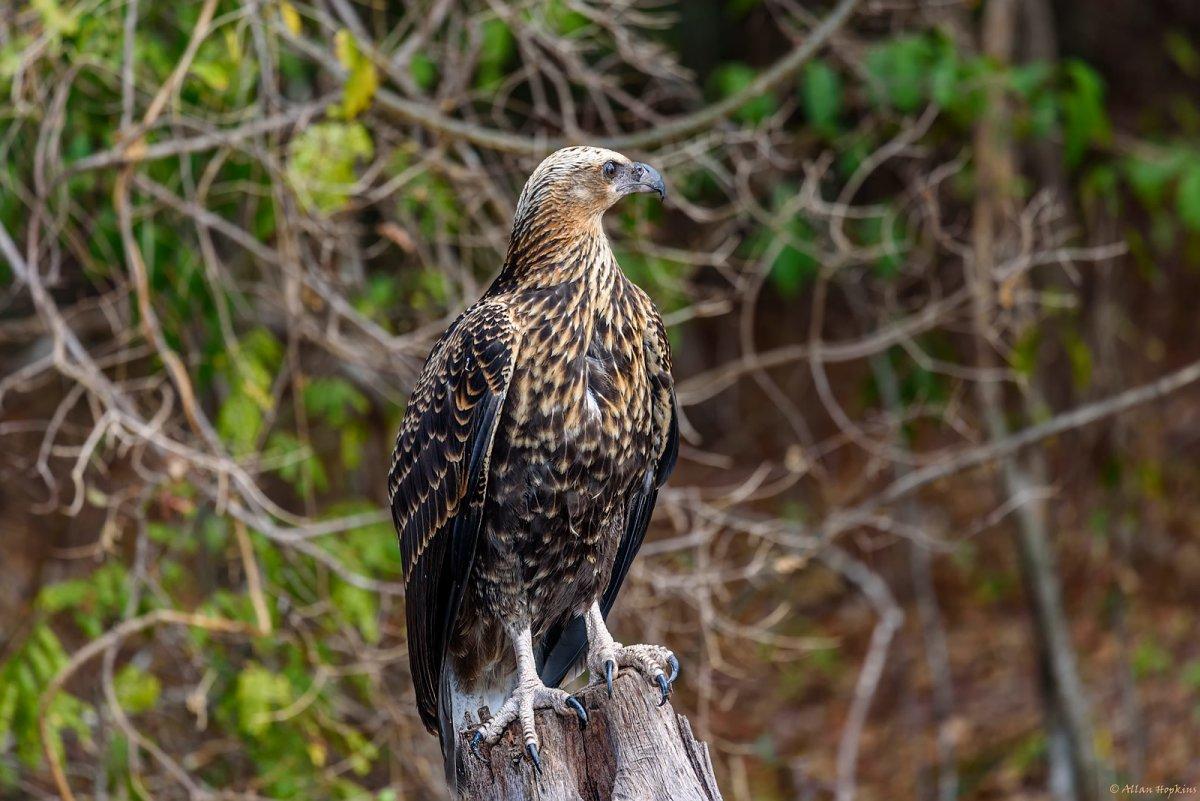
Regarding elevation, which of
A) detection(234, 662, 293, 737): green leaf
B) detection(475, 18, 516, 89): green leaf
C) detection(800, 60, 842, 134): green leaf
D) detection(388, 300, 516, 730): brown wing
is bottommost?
detection(234, 662, 293, 737): green leaf

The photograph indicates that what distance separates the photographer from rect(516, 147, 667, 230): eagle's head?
4.11 m

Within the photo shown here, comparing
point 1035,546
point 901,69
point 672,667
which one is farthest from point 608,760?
point 1035,546

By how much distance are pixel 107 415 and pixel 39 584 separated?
6.58 ft

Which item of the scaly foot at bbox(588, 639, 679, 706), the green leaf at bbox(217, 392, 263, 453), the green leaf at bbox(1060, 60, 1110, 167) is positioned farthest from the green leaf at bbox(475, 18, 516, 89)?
the scaly foot at bbox(588, 639, 679, 706)

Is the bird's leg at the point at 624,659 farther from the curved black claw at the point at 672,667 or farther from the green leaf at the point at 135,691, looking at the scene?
Answer: the green leaf at the point at 135,691

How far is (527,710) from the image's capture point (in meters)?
3.67

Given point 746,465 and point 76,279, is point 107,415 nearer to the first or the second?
point 76,279

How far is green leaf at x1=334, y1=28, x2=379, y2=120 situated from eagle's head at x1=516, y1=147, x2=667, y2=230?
3.04 feet

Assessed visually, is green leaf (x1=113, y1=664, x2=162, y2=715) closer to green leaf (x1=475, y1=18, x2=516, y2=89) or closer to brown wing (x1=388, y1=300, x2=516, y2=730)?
brown wing (x1=388, y1=300, x2=516, y2=730)

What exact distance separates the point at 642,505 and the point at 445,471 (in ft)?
1.83

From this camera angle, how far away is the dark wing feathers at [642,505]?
13.5ft

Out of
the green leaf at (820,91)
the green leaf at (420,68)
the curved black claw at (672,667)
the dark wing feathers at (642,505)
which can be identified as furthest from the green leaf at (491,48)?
the curved black claw at (672,667)

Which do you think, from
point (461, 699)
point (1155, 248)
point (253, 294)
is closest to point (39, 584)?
point (253, 294)

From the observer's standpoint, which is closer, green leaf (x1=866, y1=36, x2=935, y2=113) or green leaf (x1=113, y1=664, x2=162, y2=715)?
green leaf (x1=113, y1=664, x2=162, y2=715)
